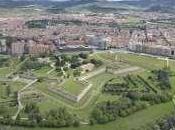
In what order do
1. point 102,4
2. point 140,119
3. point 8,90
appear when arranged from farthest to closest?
1. point 102,4
2. point 8,90
3. point 140,119

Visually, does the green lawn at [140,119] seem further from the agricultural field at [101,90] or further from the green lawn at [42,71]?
the green lawn at [42,71]

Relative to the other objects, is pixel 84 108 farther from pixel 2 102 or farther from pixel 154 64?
pixel 154 64

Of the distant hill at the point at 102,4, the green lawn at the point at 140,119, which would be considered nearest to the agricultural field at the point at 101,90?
the green lawn at the point at 140,119

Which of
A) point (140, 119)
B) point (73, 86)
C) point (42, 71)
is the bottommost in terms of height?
point (140, 119)

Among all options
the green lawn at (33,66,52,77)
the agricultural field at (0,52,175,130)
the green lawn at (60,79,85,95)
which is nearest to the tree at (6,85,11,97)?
the agricultural field at (0,52,175,130)

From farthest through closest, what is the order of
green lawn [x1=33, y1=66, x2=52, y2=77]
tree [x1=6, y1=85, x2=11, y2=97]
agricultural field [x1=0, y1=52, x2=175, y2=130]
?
green lawn [x1=33, y1=66, x2=52, y2=77], tree [x1=6, y1=85, x2=11, y2=97], agricultural field [x1=0, y1=52, x2=175, y2=130]

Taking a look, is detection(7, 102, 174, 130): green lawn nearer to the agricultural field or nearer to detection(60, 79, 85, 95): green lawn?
the agricultural field

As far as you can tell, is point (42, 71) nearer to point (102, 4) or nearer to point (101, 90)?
point (101, 90)

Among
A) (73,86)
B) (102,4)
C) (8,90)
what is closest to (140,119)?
(73,86)
